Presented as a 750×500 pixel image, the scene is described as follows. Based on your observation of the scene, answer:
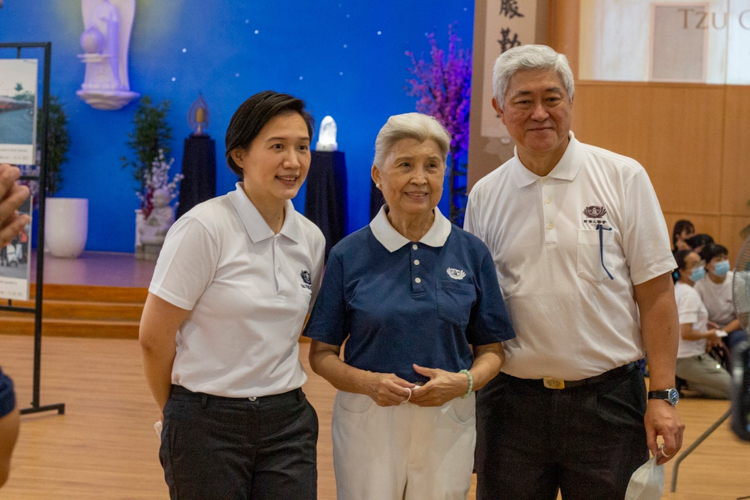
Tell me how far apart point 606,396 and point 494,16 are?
4864 mm

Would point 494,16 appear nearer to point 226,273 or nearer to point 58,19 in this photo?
point 226,273

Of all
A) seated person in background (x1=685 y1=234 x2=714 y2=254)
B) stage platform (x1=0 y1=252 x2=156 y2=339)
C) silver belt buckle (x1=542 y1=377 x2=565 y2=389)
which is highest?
seated person in background (x1=685 y1=234 x2=714 y2=254)

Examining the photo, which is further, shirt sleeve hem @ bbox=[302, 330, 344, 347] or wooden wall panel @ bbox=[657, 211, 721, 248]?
wooden wall panel @ bbox=[657, 211, 721, 248]

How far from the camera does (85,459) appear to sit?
13.0 ft

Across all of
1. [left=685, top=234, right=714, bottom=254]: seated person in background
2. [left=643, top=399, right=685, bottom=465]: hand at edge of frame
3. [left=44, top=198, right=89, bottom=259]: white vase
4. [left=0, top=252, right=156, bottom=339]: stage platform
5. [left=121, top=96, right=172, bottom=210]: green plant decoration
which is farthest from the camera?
[left=121, top=96, right=172, bottom=210]: green plant decoration

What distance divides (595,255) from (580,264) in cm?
4

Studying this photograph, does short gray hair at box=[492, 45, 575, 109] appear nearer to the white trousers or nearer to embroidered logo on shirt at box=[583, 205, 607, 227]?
embroidered logo on shirt at box=[583, 205, 607, 227]

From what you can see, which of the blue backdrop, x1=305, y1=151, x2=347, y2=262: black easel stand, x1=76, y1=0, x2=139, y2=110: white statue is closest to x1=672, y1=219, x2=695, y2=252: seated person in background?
x1=305, y1=151, x2=347, y2=262: black easel stand

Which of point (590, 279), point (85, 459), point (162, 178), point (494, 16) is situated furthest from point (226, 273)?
point (162, 178)

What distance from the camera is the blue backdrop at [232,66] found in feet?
34.7

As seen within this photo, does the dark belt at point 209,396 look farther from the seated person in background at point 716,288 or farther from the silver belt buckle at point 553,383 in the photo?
the seated person in background at point 716,288

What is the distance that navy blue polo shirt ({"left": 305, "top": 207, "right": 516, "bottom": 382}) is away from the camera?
6.07ft

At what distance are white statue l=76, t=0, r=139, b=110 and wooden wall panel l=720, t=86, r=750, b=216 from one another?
24.8 ft

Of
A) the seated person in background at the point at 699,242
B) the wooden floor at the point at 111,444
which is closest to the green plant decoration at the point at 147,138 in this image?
the wooden floor at the point at 111,444
